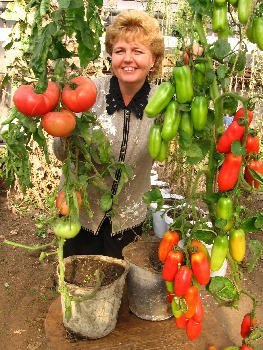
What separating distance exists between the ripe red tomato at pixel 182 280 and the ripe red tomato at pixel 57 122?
699 millimetres

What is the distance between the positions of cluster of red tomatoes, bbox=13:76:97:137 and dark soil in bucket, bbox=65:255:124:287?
944mm

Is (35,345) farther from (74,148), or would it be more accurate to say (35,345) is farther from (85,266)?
(74,148)

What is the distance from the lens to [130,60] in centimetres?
200

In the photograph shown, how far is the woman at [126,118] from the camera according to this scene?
80.3 inches

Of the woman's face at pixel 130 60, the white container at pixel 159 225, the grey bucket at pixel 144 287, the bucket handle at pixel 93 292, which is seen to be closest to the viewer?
the bucket handle at pixel 93 292

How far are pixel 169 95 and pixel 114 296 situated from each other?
1.15 m

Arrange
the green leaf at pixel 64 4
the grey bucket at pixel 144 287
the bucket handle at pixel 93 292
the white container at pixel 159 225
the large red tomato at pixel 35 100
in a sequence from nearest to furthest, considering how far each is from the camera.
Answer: the green leaf at pixel 64 4
the large red tomato at pixel 35 100
the bucket handle at pixel 93 292
the grey bucket at pixel 144 287
the white container at pixel 159 225

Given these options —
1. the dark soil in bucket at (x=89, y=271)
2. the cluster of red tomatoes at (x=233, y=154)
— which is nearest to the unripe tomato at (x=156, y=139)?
the cluster of red tomatoes at (x=233, y=154)

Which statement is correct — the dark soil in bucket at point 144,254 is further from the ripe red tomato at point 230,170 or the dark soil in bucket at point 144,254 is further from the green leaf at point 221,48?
the green leaf at point 221,48

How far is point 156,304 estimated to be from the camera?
2.32m

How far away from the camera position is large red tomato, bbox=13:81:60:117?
1312mm

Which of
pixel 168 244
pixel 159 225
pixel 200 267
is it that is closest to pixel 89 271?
pixel 168 244

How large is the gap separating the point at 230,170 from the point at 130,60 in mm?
852

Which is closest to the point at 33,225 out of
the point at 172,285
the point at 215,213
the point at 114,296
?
the point at 114,296
